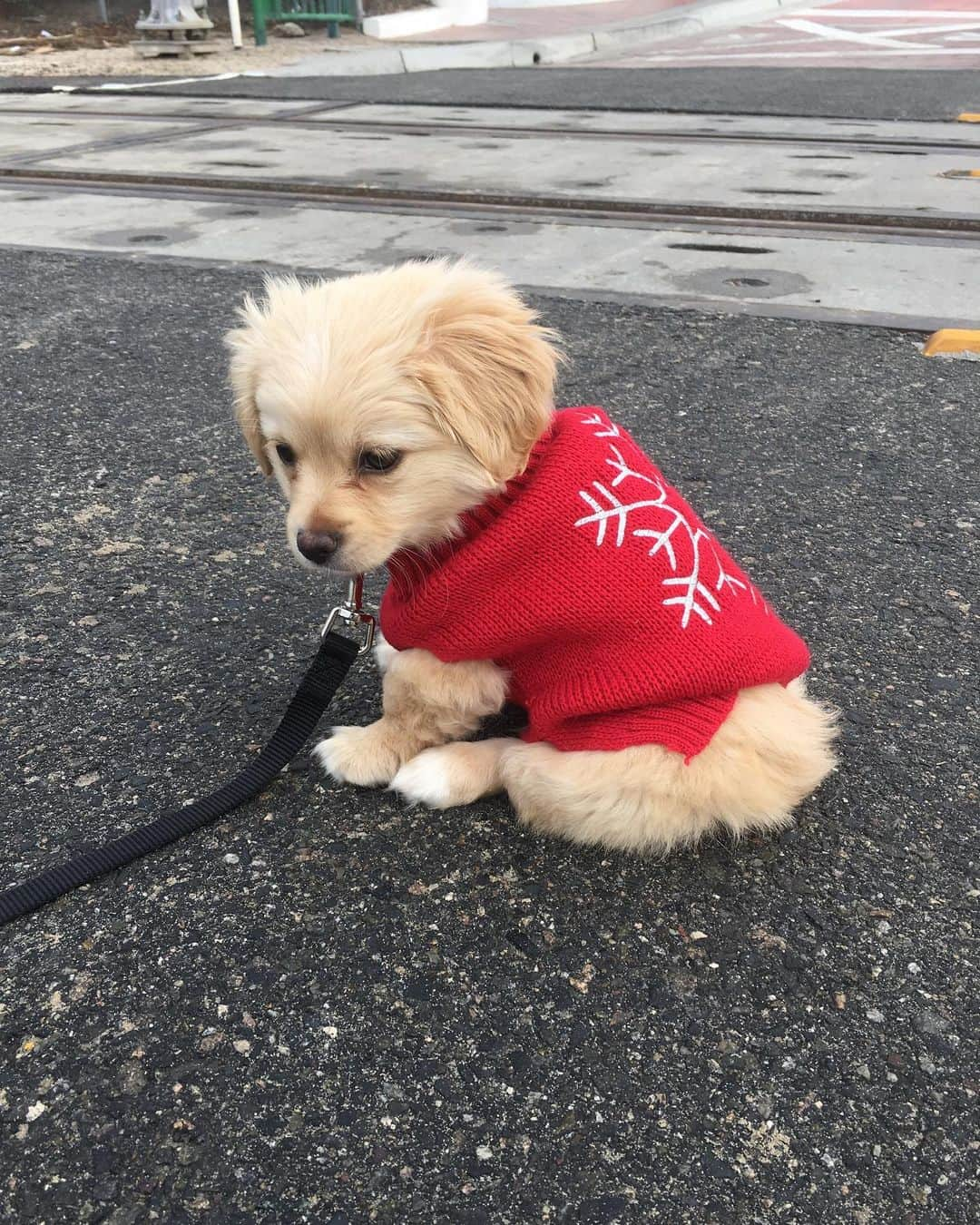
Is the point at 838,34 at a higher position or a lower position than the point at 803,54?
higher

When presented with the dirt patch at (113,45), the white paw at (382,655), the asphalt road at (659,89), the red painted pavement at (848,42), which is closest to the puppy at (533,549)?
the white paw at (382,655)

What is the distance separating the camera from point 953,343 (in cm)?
440

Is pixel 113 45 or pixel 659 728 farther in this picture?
pixel 113 45

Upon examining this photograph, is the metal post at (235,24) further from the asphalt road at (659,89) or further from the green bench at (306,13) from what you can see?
the asphalt road at (659,89)

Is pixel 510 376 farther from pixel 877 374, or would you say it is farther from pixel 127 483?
pixel 877 374

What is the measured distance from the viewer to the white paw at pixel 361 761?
2.11m

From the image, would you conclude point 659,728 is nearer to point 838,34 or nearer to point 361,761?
point 361,761

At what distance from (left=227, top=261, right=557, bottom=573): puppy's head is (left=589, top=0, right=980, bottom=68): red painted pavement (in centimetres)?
1585

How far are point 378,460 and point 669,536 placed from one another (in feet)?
1.76

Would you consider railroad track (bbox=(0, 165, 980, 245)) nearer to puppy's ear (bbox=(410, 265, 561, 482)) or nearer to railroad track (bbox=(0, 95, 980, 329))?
railroad track (bbox=(0, 95, 980, 329))

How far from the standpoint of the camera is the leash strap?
182 cm

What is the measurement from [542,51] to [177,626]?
56.4 feet

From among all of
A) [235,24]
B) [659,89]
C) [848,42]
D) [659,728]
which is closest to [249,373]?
[659,728]

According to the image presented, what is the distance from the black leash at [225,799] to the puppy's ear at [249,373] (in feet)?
1.16
